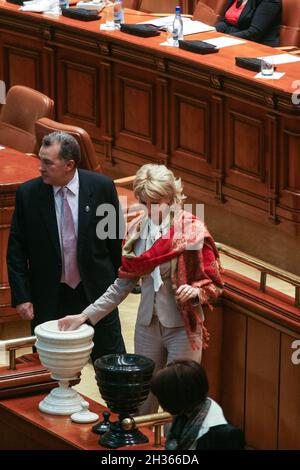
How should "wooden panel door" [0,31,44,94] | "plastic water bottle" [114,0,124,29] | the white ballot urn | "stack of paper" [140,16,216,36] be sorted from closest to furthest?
the white ballot urn < "stack of paper" [140,16,216,36] < "plastic water bottle" [114,0,124,29] < "wooden panel door" [0,31,44,94]

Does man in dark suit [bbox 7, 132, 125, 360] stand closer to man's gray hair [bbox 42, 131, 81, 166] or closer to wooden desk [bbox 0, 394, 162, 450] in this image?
man's gray hair [bbox 42, 131, 81, 166]

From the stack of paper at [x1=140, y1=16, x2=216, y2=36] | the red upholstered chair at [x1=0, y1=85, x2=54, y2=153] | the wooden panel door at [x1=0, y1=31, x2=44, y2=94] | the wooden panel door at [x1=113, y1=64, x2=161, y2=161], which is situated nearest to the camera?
the red upholstered chair at [x1=0, y1=85, x2=54, y2=153]

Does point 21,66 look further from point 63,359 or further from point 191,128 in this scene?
A: point 63,359

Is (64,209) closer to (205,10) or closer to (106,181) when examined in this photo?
(106,181)

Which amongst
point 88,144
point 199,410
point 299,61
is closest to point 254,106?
point 299,61

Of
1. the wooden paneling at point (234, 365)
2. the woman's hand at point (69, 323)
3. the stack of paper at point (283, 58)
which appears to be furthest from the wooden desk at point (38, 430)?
the stack of paper at point (283, 58)

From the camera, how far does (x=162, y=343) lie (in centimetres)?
480

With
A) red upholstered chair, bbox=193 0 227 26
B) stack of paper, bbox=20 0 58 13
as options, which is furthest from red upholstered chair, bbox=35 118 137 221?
red upholstered chair, bbox=193 0 227 26

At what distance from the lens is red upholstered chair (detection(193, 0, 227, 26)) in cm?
950

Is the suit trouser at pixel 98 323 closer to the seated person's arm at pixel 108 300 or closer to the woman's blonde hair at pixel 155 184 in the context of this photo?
the seated person's arm at pixel 108 300

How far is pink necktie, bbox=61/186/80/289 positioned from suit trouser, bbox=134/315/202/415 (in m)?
0.58

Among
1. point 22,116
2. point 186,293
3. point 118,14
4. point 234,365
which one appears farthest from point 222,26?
point 186,293

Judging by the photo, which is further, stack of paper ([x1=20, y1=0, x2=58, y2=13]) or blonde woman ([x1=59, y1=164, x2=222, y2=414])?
stack of paper ([x1=20, y1=0, x2=58, y2=13])

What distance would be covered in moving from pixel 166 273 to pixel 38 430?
769 mm
